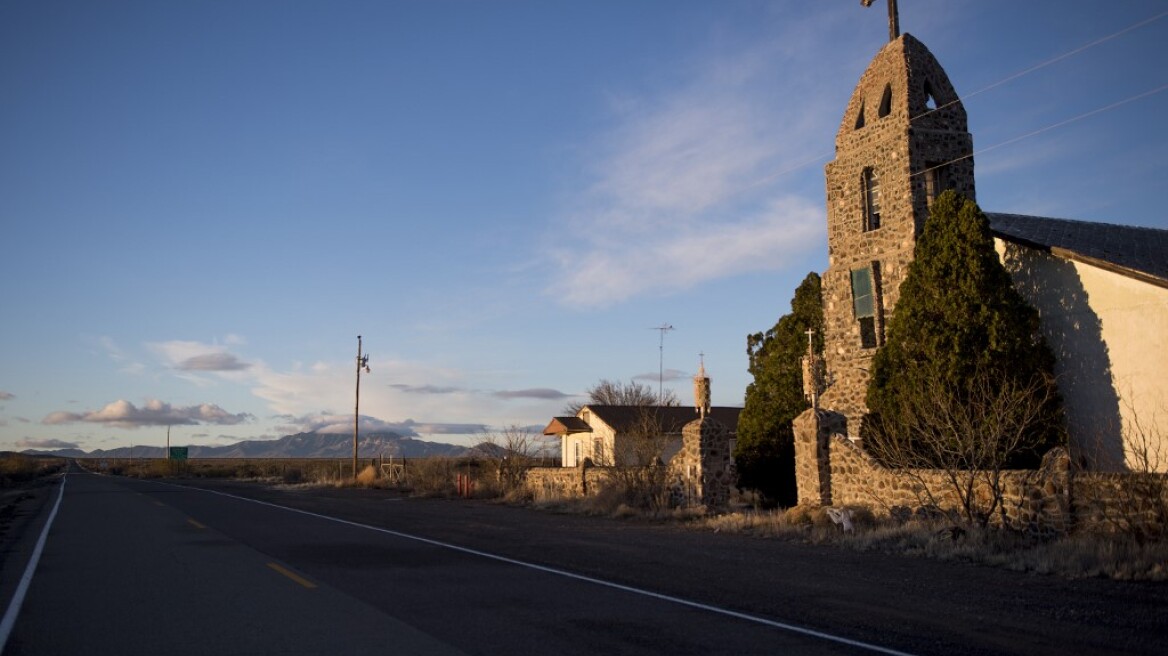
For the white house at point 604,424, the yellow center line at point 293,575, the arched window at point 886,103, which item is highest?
the arched window at point 886,103

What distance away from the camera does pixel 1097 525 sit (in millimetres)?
13797

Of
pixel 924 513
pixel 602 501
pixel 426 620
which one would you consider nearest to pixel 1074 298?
pixel 924 513

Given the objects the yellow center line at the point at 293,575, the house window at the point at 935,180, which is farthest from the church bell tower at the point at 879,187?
the yellow center line at the point at 293,575

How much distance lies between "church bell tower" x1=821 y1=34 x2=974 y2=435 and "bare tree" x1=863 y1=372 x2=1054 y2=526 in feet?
13.4

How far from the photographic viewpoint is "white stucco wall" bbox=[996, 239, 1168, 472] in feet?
57.5

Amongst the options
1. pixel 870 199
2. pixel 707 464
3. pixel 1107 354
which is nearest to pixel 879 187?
pixel 870 199

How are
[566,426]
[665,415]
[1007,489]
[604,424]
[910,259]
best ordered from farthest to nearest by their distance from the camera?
[566,426]
[665,415]
[604,424]
[910,259]
[1007,489]

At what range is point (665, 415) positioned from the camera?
54062 millimetres

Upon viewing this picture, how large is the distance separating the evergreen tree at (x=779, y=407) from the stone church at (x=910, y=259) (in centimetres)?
257

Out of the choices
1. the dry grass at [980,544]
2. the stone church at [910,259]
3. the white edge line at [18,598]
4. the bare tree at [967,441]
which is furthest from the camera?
the stone church at [910,259]

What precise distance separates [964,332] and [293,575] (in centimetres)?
1442

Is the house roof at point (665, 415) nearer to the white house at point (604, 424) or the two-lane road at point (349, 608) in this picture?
the white house at point (604, 424)

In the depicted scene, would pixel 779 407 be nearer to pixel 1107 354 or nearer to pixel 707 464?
pixel 707 464

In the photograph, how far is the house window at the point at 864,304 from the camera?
23156mm
